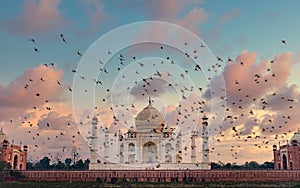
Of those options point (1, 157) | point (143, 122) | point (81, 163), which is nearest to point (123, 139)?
point (143, 122)

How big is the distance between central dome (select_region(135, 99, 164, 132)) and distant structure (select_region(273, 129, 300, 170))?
650 inches

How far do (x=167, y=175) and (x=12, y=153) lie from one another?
68.9 feet

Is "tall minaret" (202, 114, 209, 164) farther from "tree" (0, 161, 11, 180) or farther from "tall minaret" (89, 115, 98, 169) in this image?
"tree" (0, 161, 11, 180)

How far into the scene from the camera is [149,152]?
57562 mm

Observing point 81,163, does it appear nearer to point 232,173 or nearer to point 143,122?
point 143,122

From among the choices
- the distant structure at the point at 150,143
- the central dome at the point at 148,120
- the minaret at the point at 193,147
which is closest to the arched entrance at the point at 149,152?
the distant structure at the point at 150,143

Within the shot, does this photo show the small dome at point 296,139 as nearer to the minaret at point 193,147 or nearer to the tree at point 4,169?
the minaret at point 193,147

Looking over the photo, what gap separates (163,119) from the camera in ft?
193

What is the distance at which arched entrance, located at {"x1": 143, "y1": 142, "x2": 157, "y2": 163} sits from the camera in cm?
5697

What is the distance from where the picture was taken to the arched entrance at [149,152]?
56969mm

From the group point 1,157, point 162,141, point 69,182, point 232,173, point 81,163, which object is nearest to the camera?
point 69,182

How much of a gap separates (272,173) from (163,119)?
17653mm

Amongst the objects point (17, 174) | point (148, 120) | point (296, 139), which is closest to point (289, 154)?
point (296, 139)

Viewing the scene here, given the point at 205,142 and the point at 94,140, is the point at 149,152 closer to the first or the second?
the point at 205,142
